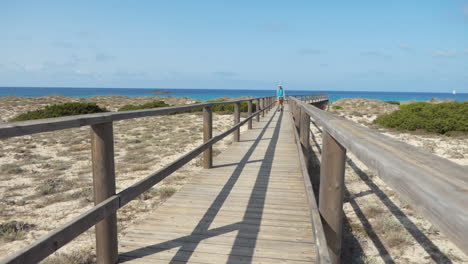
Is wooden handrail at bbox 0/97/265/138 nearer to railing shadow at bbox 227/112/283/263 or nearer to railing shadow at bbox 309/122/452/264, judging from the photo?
railing shadow at bbox 227/112/283/263

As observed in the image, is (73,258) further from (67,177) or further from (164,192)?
(67,177)

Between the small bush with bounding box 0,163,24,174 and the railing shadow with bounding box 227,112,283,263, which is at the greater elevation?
the railing shadow with bounding box 227,112,283,263

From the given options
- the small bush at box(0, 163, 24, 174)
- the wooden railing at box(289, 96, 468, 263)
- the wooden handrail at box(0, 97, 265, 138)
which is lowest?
the small bush at box(0, 163, 24, 174)

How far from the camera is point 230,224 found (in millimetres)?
3410

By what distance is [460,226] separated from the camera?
24.2 inches

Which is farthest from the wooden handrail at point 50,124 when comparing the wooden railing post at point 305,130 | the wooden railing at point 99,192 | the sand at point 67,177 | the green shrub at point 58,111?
the green shrub at point 58,111

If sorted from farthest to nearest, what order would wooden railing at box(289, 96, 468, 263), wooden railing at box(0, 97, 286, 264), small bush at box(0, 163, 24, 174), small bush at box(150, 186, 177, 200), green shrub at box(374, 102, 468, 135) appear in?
green shrub at box(374, 102, 468, 135), small bush at box(0, 163, 24, 174), small bush at box(150, 186, 177, 200), wooden railing at box(0, 97, 286, 264), wooden railing at box(289, 96, 468, 263)

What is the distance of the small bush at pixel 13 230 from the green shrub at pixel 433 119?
15.5 metres

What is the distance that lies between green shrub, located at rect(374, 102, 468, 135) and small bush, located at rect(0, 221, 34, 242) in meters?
15.5

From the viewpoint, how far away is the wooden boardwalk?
2.78 meters

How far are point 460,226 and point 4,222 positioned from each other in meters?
5.32

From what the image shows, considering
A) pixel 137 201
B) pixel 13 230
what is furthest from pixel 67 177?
pixel 13 230

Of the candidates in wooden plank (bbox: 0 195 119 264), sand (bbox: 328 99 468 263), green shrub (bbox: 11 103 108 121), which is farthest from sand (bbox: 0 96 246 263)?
green shrub (bbox: 11 103 108 121)

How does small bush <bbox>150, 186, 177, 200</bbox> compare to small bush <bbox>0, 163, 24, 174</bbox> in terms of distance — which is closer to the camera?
small bush <bbox>150, 186, 177, 200</bbox>
